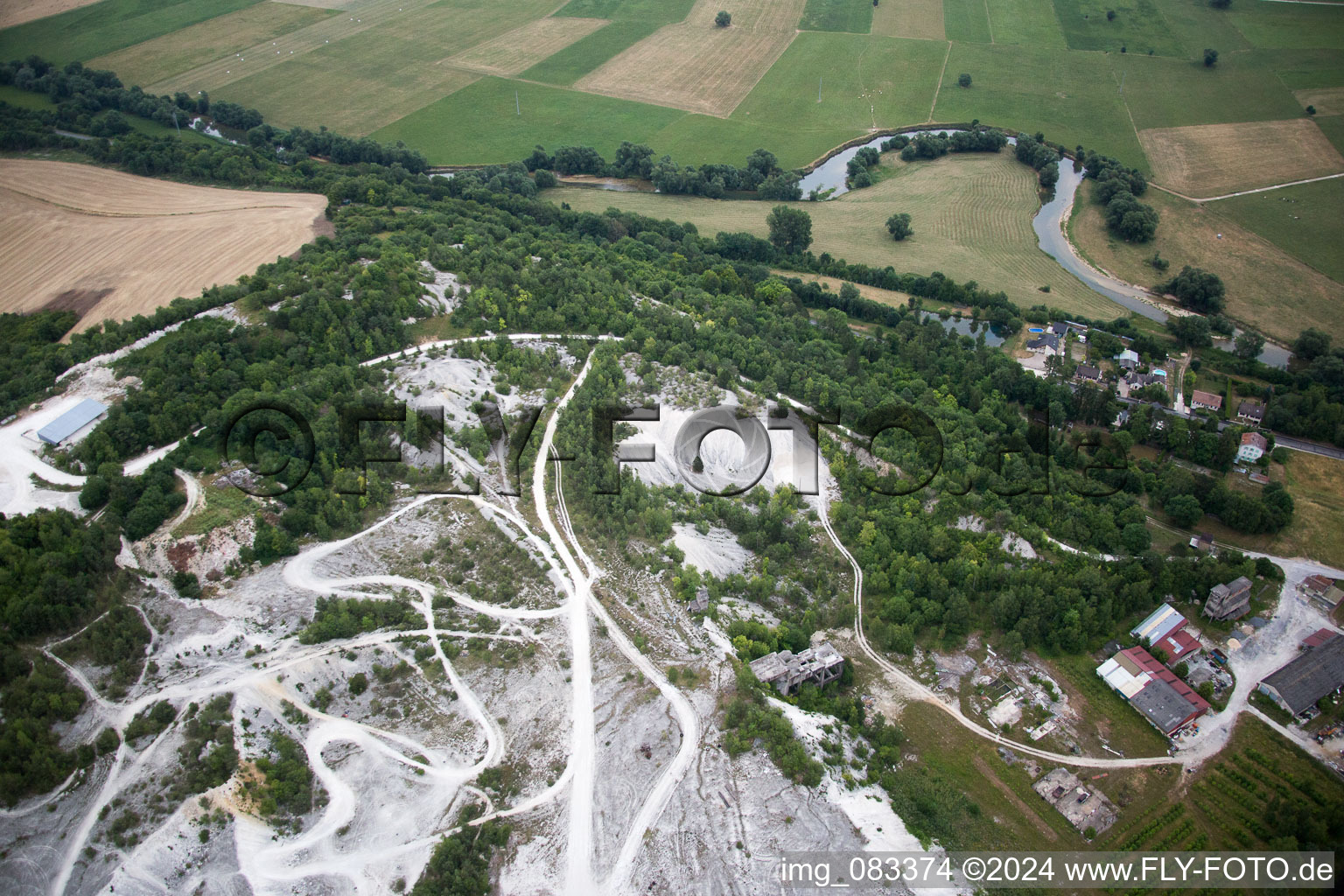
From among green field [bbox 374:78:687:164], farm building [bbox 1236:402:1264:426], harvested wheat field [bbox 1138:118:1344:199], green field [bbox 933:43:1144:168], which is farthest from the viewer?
green field [bbox 933:43:1144:168]

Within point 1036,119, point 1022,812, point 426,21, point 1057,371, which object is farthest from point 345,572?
point 426,21

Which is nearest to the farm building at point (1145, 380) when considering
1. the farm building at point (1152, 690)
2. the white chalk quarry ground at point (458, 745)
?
the white chalk quarry ground at point (458, 745)

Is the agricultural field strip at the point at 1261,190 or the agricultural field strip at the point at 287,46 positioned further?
the agricultural field strip at the point at 287,46

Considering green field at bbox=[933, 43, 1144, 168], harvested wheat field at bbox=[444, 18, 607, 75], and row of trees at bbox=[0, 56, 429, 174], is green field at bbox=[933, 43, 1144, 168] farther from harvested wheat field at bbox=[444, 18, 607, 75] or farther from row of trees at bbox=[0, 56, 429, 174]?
row of trees at bbox=[0, 56, 429, 174]

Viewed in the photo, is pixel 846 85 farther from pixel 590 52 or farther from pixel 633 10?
pixel 633 10

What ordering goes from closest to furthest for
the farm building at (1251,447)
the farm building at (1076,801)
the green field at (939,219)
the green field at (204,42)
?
the farm building at (1076,801) → the farm building at (1251,447) → the green field at (939,219) → the green field at (204,42)

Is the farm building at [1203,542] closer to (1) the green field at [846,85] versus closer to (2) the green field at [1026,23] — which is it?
(1) the green field at [846,85]

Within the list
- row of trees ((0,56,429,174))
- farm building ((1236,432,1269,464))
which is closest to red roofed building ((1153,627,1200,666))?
farm building ((1236,432,1269,464))
